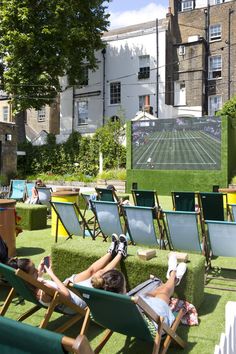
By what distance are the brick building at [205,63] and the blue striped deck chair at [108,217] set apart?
84.7 feet

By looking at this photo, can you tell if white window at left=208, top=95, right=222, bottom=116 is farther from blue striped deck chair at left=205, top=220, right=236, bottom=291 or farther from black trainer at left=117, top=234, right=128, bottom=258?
black trainer at left=117, top=234, right=128, bottom=258

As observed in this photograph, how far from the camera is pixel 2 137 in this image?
24.3 meters

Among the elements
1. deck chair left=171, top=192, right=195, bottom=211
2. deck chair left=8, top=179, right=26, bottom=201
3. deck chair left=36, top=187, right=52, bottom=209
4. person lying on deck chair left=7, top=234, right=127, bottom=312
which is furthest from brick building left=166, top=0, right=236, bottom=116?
person lying on deck chair left=7, top=234, right=127, bottom=312

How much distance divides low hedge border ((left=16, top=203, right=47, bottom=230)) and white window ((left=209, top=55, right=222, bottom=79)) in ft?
86.4

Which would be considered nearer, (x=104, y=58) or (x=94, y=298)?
(x=94, y=298)

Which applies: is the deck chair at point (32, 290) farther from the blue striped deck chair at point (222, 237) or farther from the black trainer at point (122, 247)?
the blue striped deck chair at point (222, 237)

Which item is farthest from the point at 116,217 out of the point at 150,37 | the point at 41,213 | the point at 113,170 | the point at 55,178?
the point at 150,37

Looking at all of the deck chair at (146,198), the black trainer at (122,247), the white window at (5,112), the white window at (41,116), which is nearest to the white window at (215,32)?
the white window at (41,116)

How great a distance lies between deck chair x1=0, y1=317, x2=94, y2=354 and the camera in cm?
172

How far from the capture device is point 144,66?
31.8 m

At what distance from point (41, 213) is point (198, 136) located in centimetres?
1064

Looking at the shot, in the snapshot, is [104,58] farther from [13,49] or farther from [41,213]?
[41,213]

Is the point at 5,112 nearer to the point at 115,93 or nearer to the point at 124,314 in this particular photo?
the point at 115,93

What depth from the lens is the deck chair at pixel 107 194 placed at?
9.84 meters
